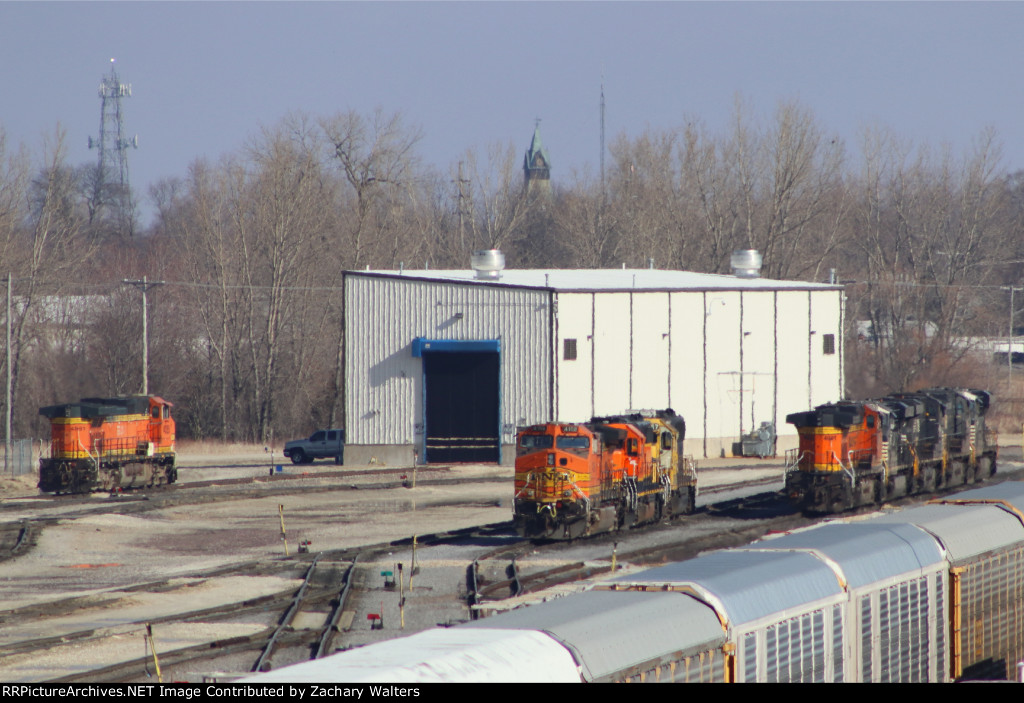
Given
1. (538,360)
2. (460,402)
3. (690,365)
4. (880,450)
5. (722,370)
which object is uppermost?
(538,360)

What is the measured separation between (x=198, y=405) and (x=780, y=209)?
4298 cm

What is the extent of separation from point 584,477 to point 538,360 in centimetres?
1999

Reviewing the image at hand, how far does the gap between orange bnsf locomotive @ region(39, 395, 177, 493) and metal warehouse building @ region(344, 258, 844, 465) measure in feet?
30.0

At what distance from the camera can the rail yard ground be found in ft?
67.0

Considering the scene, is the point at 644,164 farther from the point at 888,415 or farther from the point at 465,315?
the point at 888,415

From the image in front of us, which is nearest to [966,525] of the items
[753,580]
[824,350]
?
[753,580]

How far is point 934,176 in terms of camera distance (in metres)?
92.2

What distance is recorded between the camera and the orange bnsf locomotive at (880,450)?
34.7m

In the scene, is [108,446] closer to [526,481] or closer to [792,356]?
[526,481]

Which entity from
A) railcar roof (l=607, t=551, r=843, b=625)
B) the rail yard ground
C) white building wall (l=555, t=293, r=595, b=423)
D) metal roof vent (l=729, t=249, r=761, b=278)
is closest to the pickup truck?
the rail yard ground

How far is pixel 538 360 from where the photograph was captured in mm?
49562

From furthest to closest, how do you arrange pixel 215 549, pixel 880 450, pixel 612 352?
1. pixel 612 352
2. pixel 880 450
3. pixel 215 549

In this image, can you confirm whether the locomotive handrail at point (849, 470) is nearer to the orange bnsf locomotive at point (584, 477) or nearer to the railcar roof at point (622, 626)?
the orange bnsf locomotive at point (584, 477)
